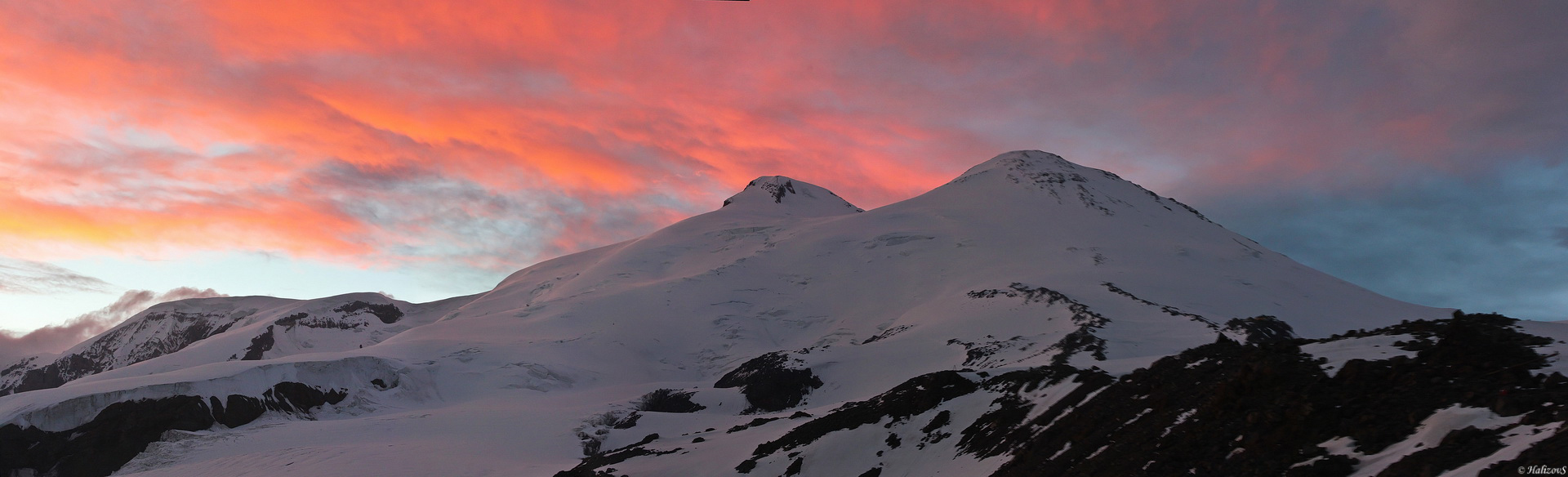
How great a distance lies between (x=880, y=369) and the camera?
83812 mm

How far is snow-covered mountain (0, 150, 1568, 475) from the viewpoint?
21188 mm

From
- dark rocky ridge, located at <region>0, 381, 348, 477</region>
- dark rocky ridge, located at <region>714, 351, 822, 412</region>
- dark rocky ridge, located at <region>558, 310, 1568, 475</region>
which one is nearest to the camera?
dark rocky ridge, located at <region>558, 310, 1568, 475</region>

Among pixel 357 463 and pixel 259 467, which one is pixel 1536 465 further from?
pixel 259 467

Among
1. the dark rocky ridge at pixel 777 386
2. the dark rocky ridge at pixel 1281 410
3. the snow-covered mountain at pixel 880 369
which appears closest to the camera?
the dark rocky ridge at pixel 1281 410

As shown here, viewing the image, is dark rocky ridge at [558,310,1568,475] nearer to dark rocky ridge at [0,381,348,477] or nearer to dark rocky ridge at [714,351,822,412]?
dark rocky ridge at [714,351,822,412]

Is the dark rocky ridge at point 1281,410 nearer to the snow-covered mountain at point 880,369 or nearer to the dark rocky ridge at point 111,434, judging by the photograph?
the snow-covered mountain at point 880,369

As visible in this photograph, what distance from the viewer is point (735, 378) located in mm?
97312

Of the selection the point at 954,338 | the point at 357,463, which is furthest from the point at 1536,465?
the point at 954,338

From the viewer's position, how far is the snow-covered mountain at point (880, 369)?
69.5ft

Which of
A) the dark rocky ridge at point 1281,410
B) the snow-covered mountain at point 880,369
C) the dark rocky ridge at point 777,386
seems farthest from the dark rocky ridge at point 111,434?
the dark rocky ridge at point 1281,410

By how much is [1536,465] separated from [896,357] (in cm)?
7295

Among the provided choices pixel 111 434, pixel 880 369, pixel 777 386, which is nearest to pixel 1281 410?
pixel 880 369

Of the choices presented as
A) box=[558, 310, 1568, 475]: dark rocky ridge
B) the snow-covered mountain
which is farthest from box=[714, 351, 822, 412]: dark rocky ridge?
box=[558, 310, 1568, 475]: dark rocky ridge

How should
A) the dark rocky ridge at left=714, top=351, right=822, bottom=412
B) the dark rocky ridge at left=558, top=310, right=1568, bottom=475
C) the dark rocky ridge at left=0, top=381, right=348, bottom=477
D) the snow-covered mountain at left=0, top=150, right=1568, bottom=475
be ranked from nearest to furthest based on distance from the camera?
the dark rocky ridge at left=558, top=310, right=1568, bottom=475 < the snow-covered mountain at left=0, top=150, right=1568, bottom=475 < the dark rocky ridge at left=0, top=381, right=348, bottom=477 < the dark rocky ridge at left=714, top=351, right=822, bottom=412
